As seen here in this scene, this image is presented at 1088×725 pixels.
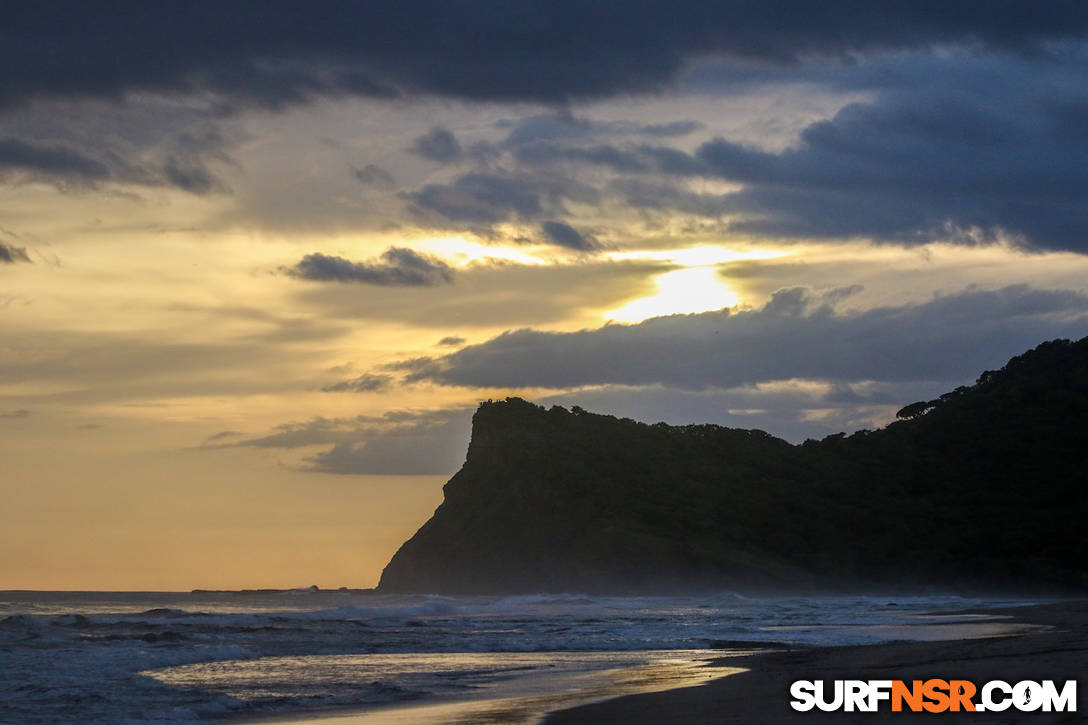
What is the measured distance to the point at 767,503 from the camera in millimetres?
109688

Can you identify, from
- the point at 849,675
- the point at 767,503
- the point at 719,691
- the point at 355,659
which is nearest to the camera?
the point at 719,691

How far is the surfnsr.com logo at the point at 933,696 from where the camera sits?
615 inches

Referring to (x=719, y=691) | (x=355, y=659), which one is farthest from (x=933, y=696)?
(x=355, y=659)

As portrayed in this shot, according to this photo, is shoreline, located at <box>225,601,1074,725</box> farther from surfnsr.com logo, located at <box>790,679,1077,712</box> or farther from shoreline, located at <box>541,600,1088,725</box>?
surfnsr.com logo, located at <box>790,679,1077,712</box>

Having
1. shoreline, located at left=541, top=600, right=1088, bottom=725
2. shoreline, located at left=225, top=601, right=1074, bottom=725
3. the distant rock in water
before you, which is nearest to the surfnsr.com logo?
shoreline, located at left=541, top=600, right=1088, bottom=725

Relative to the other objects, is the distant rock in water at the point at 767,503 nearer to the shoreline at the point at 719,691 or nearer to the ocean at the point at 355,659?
the ocean at the point at 355,659

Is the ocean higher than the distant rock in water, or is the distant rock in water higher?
the distant rock in water

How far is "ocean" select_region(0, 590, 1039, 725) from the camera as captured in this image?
20.3m

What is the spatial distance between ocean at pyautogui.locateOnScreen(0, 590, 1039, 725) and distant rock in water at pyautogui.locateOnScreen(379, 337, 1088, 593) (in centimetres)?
4679

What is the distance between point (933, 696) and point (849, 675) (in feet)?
13.1

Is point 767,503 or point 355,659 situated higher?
point 767,503

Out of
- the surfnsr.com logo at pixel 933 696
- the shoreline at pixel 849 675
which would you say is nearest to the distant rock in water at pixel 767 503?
the shoreline at pixel 849 675

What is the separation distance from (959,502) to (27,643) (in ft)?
295

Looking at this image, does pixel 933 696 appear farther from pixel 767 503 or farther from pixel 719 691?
pixel 767 503
